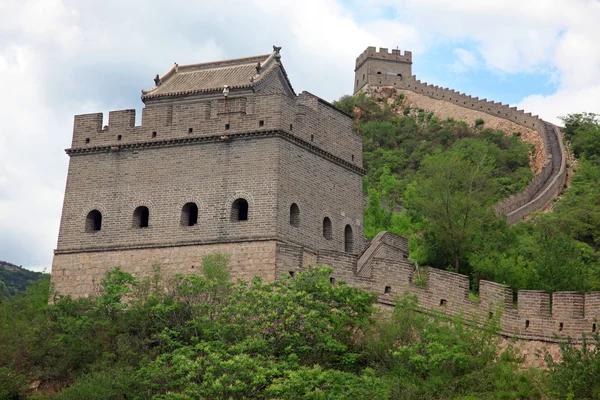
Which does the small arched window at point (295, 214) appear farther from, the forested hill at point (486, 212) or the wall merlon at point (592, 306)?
the wall merlon at point (592, 306)

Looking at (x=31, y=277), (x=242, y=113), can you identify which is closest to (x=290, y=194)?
(x=242, y=113)

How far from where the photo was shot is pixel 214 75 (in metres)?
31.7

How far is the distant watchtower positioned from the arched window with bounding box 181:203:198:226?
5046cm

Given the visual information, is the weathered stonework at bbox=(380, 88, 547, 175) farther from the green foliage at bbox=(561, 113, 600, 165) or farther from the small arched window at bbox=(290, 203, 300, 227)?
the small arched window at bbox=(290, 203, 300, 227)

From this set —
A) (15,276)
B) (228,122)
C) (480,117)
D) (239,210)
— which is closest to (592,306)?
(239,210)

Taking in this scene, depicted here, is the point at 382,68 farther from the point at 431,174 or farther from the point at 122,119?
the point at 122,119

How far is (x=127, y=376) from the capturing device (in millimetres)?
21797

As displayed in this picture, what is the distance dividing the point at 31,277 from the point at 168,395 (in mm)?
34300

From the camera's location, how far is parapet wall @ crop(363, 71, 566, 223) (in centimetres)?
4981

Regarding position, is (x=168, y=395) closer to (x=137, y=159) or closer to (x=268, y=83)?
(x=137, y=159)

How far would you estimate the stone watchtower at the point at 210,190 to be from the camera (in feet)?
84.7

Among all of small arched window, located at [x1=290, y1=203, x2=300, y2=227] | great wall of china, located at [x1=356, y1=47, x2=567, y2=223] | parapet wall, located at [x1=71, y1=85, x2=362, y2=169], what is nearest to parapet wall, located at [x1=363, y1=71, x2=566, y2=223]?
great wall of china, located at [x1=356, y1=47, x2=567, y2=223]

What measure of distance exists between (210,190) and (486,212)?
1038cm

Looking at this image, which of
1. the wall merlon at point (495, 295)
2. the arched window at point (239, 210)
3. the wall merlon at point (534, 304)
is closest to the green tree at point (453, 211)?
the wall merlon at point (495, 295)
